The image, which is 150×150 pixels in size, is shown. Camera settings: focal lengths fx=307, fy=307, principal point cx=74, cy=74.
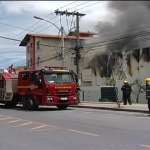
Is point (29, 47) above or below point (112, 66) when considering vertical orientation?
above

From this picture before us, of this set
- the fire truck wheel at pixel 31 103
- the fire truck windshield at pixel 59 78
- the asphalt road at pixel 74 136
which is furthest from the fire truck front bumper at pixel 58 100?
the asphalt road at pixel 74 136

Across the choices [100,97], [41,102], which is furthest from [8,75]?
[100,97]

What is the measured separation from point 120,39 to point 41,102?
22685 mm

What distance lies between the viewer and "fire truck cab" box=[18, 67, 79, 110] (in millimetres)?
17109

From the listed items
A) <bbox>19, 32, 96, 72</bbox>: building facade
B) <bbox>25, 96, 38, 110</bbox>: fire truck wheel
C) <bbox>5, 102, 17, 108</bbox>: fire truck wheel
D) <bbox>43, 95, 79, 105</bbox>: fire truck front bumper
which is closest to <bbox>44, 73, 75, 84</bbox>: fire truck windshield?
<bbox>43, 95, 79, 105</bbox>: fire truck front bumper

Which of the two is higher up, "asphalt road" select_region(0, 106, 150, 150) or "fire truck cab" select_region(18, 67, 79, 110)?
"fire truck cab" select_region(18, 67, 79, 110)

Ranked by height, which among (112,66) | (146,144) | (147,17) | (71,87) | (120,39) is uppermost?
(147,17)

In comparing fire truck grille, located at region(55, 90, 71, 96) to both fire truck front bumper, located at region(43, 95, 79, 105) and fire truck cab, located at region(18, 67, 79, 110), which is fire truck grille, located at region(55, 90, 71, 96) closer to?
fire truck cab, located at region(18, 67, 79, 110)

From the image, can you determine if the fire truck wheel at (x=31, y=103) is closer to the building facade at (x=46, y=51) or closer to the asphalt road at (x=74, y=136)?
the asphalt road at (x=74, y=136)

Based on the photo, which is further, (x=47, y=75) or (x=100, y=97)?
(x=100, y=97)

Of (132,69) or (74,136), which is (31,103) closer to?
(74,136)

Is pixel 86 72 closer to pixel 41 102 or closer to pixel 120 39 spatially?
pixel 120 39

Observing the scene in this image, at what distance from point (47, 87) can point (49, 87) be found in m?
0.11

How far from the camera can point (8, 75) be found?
66.8ft
